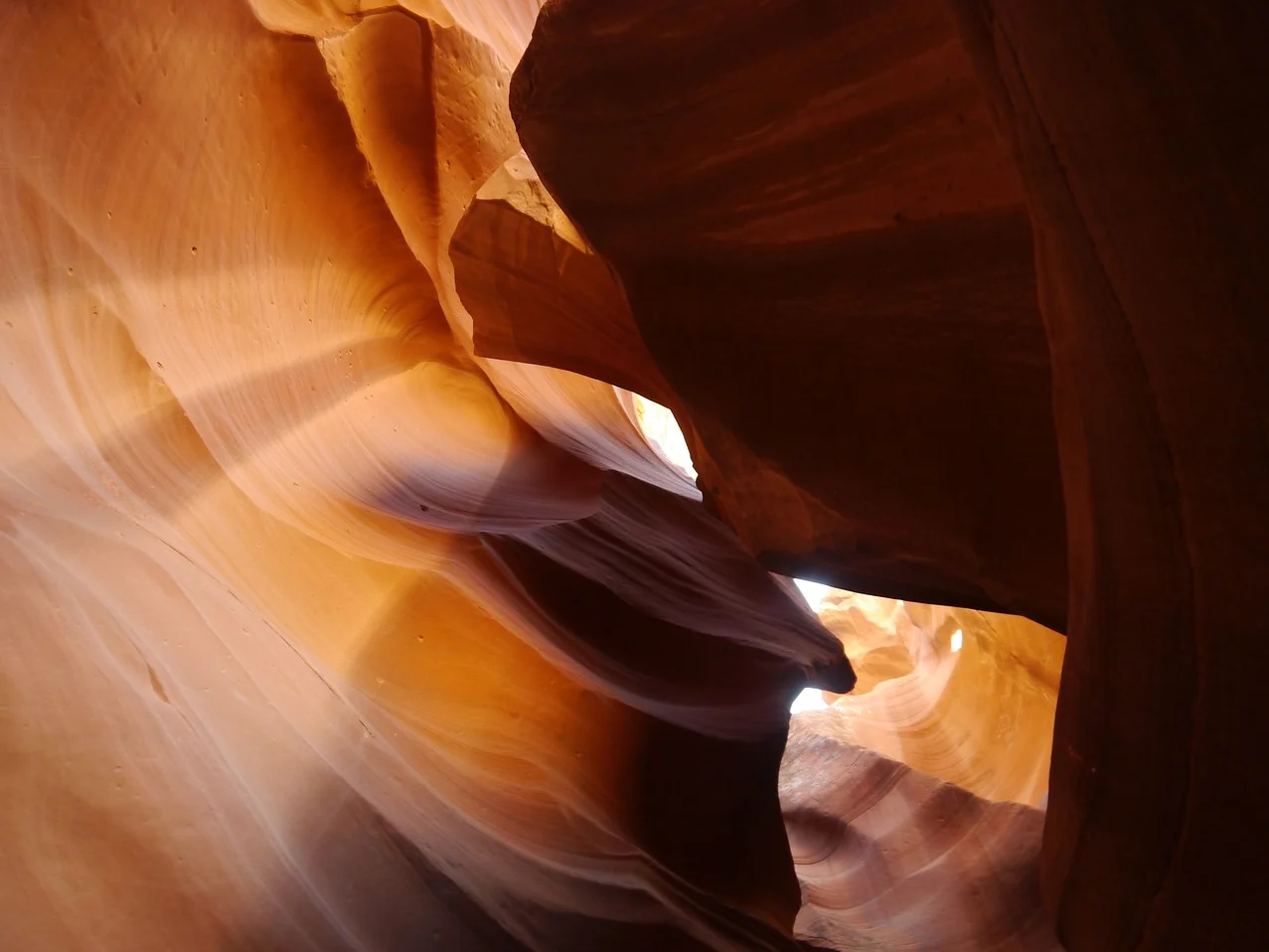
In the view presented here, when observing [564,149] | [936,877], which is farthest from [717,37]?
[936,877]

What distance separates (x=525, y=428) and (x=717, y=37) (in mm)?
3150

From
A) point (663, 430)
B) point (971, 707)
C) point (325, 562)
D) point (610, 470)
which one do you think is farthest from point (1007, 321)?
point (663, 430)

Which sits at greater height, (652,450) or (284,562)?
(284,562)

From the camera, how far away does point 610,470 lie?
181 inches

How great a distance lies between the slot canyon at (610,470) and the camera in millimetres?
1032

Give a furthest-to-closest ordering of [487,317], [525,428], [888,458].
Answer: [525,428] → [487,317] → [888,458]

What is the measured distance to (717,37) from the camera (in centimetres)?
193

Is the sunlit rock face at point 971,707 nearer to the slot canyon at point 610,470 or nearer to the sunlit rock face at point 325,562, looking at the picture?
the slot canyon at point 610,470

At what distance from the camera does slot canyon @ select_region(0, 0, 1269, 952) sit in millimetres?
1032

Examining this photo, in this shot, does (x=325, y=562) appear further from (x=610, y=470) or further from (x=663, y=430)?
(x=663, y=430)

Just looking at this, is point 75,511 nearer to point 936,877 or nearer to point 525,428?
point 525,428

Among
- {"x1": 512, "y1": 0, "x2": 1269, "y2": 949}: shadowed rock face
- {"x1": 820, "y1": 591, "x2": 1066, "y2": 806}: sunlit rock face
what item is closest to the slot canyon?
{"x1": 512, "y1": 0, "x2": 1269, "y2": 949}: shadowed rock face

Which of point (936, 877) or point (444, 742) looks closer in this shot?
point (444, 742)

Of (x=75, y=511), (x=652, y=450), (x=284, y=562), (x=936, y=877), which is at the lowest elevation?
(x=936, y=877)
